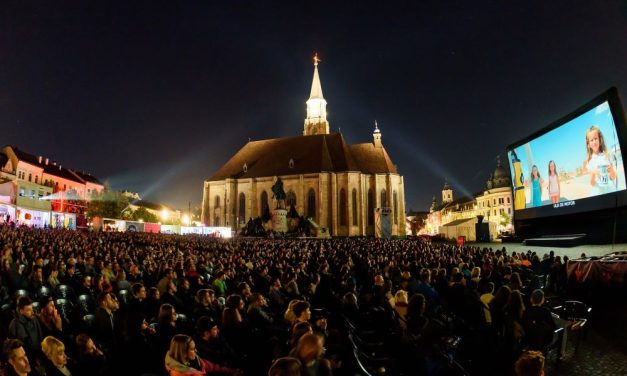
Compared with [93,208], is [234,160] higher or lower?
higher

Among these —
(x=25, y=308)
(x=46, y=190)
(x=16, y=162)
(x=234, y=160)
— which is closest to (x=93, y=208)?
(x=46, y=190)

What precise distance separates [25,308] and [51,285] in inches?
153

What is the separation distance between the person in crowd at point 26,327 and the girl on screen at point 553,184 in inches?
984

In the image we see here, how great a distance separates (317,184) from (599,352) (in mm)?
51748

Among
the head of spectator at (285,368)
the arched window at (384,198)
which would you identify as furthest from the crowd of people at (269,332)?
the arched window at (384,198)

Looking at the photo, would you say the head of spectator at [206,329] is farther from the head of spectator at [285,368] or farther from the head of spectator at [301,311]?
the head of spectator at [285,368]

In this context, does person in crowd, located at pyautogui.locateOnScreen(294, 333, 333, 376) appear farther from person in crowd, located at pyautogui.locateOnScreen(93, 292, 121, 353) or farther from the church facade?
the church facade

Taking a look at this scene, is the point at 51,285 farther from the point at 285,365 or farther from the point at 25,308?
the point at 285,365

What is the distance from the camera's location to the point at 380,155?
209 ft

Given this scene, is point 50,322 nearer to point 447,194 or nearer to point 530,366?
point 530,366

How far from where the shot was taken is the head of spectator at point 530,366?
313cm

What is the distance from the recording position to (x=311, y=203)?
5894cm

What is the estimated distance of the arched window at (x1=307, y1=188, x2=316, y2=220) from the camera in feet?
191

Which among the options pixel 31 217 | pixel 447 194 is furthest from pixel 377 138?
pixel 447 194
